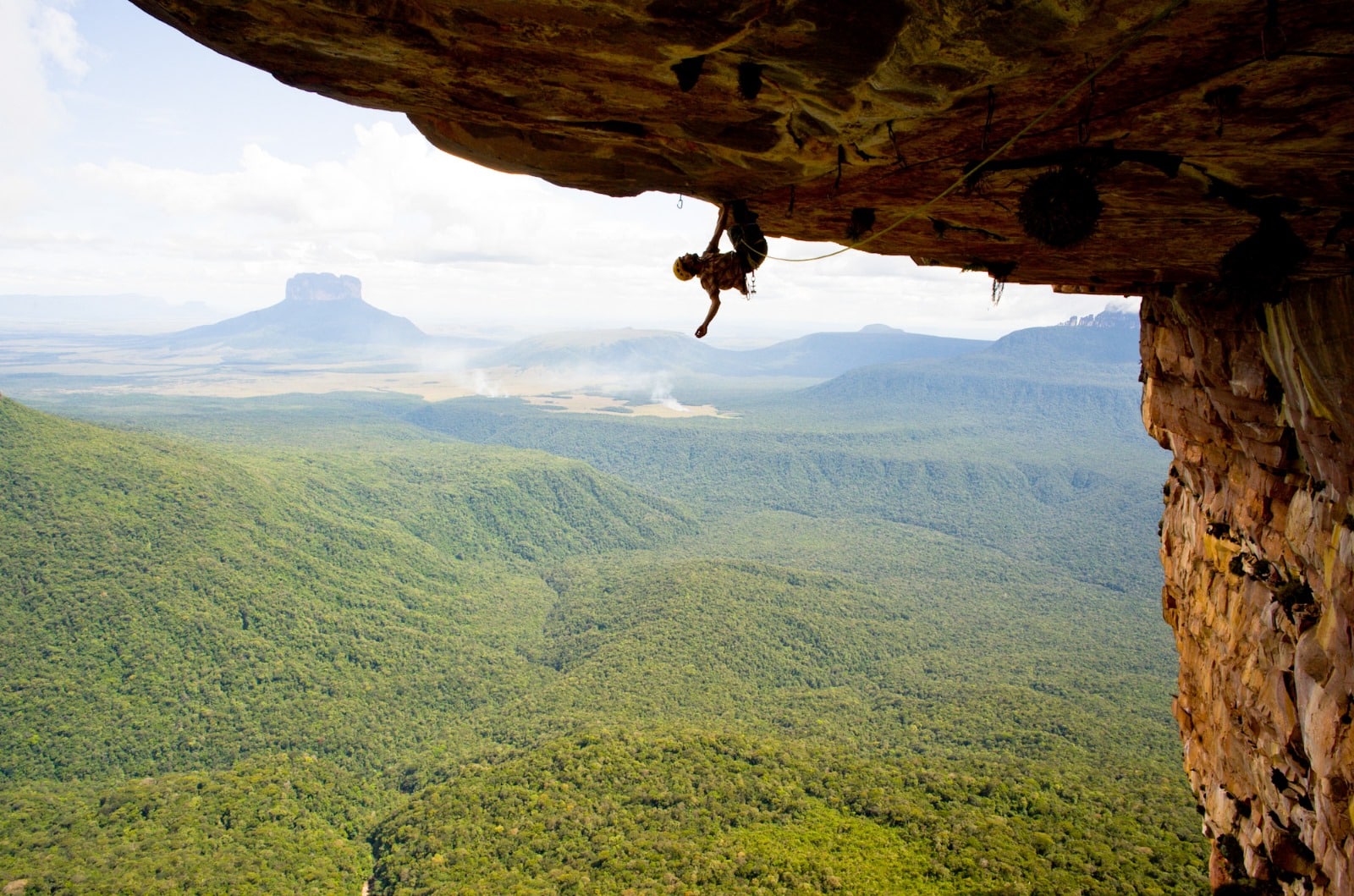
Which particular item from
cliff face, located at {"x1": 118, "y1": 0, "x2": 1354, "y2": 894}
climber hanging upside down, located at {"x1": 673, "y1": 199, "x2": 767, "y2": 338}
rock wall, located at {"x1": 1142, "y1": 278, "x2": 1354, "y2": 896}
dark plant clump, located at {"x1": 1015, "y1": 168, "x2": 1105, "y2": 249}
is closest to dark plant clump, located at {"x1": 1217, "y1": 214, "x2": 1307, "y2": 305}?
cliff face, located at {"x1": 118, "y1": 0, "x2": 1354, "y2": 894}

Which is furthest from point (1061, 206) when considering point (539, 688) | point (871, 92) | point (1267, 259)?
point (539, 688)

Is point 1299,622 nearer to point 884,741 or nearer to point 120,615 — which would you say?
point 884,741

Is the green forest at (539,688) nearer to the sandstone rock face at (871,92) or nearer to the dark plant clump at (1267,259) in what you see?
Answer: the dark plant clump at (1267,259)

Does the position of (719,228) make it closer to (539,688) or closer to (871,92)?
(871,92)

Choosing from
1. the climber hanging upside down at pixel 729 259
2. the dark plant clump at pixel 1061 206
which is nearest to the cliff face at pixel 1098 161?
the dark plant clump at pixel 1061 206

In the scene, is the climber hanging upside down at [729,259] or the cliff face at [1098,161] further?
the climber hanging upside down at [729,259]

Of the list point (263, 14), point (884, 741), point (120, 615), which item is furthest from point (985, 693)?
point (120, 615)
